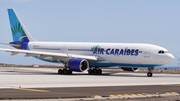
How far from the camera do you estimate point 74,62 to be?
4034 cm

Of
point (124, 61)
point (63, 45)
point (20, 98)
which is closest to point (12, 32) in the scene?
point (63, 45)

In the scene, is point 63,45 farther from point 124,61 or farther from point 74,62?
point 124,61

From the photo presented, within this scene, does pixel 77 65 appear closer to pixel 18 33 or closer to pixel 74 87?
pixel 18 33

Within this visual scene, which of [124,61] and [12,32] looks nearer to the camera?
[124,61]

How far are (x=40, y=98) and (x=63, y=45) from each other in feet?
106

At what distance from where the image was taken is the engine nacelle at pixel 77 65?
39.8m

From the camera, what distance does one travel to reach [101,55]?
4275 centimetres

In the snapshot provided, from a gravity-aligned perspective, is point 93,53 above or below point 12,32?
below

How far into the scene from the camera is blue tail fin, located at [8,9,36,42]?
52.9 metres

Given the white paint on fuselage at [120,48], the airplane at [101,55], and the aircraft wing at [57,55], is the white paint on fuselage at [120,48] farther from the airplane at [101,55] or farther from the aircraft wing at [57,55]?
the aircraft wing at [57,55]

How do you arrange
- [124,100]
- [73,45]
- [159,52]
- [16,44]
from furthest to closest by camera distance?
[16,44] < [73,45] < [159,52] < [124,100]

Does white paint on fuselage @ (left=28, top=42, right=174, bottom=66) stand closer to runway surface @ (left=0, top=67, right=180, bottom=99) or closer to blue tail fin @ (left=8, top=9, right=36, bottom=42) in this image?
blue tail fin @ (left=8, top=9, right=36, bottom=42)

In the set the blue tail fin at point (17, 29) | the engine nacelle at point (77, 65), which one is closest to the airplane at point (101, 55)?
the engine nacelle at point (77, 65)

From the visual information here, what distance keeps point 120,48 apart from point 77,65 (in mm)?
6509
